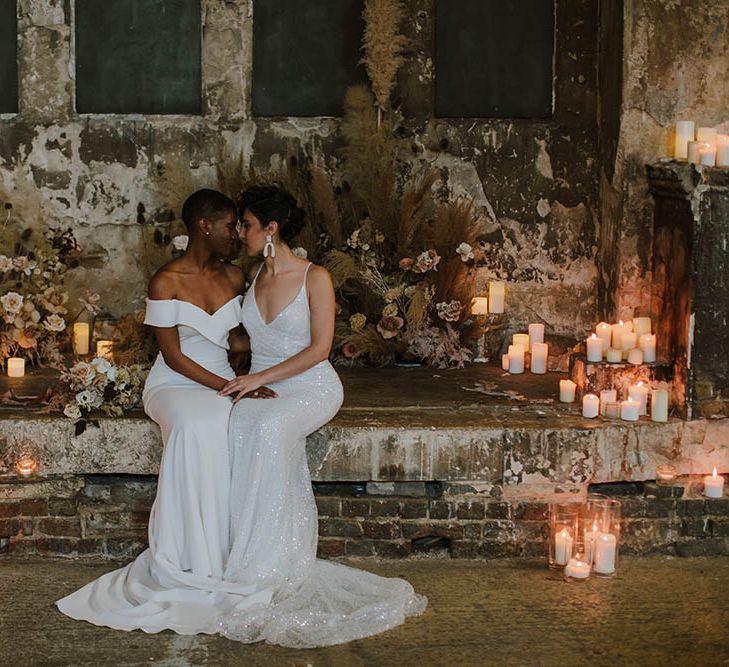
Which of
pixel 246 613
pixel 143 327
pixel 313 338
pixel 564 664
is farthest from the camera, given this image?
pixel 143 327

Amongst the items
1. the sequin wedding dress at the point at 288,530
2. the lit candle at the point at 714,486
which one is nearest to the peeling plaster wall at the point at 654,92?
the lit candle at the point at 714,486

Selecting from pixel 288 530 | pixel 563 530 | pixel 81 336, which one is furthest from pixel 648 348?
pixel 81 336

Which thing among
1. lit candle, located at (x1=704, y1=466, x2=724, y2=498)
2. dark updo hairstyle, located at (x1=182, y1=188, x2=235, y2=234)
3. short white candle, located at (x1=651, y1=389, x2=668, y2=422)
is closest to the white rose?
dark updo hairstyle, located at (x1=182, y1=188, x2=235, y2=234)

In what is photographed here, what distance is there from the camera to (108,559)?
19.5 feet

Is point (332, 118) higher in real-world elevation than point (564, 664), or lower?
higher

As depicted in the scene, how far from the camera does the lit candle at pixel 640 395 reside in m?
6.21

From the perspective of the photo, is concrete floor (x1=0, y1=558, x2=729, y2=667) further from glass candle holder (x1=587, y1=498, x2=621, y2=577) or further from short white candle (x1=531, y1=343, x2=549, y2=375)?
short white candle (x1=531, y1=343, x2=549, y2=375)

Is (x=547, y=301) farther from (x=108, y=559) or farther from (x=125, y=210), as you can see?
(x=108, y=559)

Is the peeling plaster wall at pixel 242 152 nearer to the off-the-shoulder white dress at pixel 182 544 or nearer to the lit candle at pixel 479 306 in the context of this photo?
the lit candle at pixel 479 306

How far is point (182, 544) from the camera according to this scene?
5.52 m

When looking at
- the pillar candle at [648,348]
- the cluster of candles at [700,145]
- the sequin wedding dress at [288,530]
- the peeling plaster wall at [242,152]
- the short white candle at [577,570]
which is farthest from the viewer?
the peeling plaster wall at [242,152]

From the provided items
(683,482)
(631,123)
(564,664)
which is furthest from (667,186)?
(564,664)

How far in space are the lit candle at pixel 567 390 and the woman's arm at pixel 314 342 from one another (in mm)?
1267

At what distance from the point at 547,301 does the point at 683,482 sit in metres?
1.96
